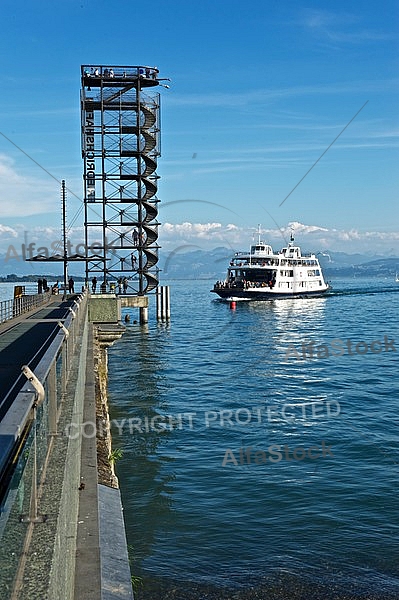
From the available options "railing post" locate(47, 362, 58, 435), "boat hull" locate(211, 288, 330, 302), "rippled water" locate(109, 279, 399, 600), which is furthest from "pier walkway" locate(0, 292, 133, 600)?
"boat hull" locate(211, 288, 330, 302)

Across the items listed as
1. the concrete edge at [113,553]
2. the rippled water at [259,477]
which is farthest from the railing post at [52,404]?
the rippled water at [259,477]

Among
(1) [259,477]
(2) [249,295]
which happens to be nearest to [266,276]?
(2) [249,295]

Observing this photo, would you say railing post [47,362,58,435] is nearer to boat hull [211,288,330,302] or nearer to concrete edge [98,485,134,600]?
concrete edge [98,485,134,600]

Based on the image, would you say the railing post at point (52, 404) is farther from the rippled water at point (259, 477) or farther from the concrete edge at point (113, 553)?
the rippled water at point (259, 477)

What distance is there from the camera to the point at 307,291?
364ft

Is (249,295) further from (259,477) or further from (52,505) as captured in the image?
(52,505)

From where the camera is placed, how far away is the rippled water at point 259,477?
11.5 metres

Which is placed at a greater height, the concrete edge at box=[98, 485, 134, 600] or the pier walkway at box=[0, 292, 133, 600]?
the pier walkway at box=[0, 292, 133, 600]

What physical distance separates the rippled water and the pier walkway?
388 centimetres

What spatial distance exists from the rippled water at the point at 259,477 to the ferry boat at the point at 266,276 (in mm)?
61903

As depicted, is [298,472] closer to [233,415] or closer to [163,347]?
[233,415]

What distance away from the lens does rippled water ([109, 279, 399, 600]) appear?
453 inches

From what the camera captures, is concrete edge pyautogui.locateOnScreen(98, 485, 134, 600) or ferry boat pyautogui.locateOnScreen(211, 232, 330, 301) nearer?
concrete edge pyautogui.locateOnScreen(98, 485, 134, 600)

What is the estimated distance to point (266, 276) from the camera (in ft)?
342
